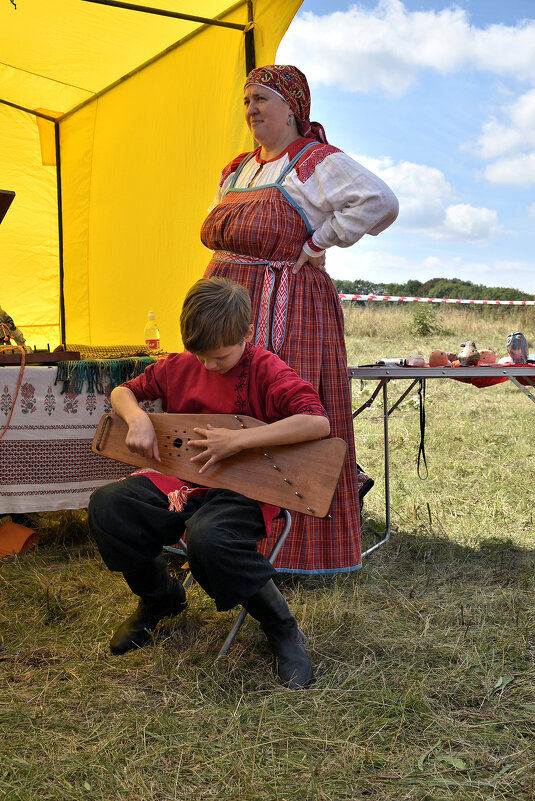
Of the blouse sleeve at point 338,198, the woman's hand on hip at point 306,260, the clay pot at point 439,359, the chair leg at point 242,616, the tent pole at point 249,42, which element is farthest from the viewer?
the tent pole at point 249,42

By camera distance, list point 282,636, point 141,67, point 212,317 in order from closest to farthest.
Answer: point 212,317 < point 282,636 < point 141,67

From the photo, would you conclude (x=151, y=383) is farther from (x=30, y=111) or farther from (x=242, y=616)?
(x=30, y=111)

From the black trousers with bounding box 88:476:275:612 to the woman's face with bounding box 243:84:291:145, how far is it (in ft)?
5.10

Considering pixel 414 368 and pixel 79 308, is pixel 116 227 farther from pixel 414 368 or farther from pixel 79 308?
pixel 414 368

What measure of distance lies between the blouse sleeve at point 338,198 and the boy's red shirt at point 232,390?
804mm

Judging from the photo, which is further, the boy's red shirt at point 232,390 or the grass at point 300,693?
the boy's red shirt at point 232,390

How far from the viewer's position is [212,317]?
200 centimetres

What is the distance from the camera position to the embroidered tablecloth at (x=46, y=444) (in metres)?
3.08

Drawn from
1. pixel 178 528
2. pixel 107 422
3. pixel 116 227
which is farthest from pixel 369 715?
pixel 116 227

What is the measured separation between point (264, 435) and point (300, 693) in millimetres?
727

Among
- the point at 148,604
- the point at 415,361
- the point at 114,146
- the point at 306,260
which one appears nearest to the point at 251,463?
the point at 148,604

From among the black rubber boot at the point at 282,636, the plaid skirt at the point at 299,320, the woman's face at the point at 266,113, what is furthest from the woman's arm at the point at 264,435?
the woman's face at the point at 266,113

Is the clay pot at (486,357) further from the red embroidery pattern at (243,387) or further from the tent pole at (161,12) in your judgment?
the tent pole at (161,12)

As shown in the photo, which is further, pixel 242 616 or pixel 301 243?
pixel 301 243
